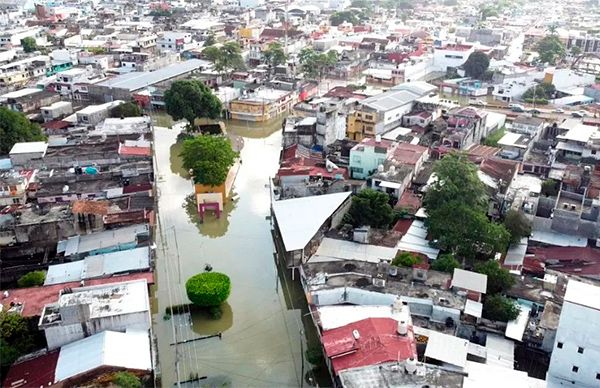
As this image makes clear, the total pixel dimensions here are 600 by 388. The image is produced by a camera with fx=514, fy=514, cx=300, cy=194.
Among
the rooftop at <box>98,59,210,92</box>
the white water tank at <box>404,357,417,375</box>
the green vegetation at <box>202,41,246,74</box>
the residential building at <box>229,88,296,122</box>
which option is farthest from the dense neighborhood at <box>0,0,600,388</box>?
the green vegetation at <box>202,41,246,74</box>

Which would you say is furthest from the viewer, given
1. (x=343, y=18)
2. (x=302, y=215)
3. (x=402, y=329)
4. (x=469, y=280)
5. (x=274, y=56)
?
(x=343, y=18)

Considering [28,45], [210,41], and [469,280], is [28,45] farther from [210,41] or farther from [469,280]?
[469,280]

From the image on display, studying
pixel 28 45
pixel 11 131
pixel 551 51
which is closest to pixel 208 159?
pixel 11 131

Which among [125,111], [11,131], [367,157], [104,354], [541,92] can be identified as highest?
[11,131]

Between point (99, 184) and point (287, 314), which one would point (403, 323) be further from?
point (99, 184)

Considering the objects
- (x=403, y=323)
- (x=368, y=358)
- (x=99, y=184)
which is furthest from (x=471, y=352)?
(x=99, y=184)

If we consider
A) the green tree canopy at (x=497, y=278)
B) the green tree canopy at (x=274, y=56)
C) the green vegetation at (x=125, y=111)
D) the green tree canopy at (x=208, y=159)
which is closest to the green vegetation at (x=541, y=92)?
the green tree canopy at (x=274, y=56)
